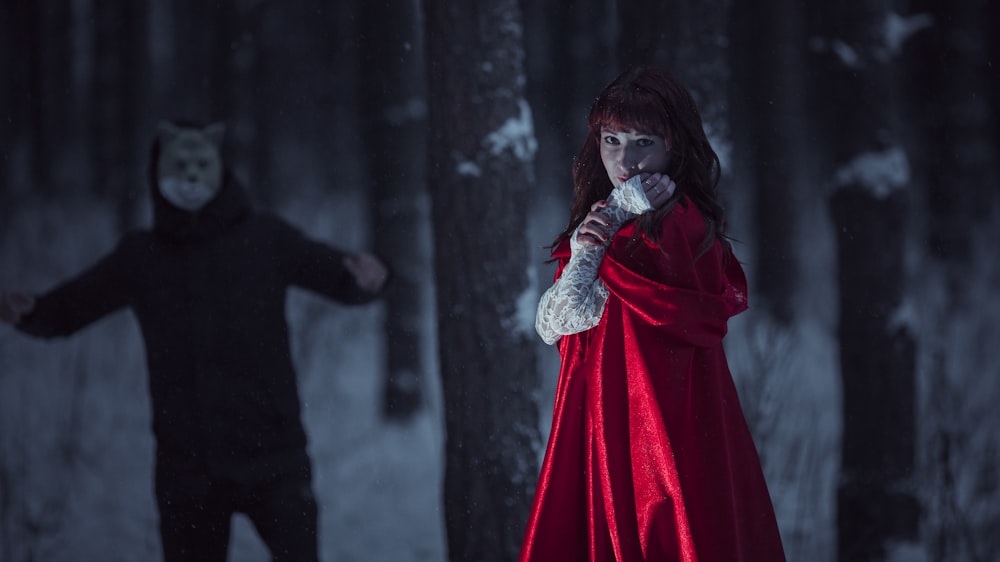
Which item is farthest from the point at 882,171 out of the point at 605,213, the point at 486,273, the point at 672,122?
the point at 605,213

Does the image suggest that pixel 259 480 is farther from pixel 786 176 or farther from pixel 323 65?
pixel 786 176

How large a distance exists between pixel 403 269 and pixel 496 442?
2.22 ft

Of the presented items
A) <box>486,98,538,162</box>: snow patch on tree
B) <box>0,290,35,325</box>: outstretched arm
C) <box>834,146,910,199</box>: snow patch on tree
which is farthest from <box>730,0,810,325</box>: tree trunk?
→ <box>0,290,35,325</box>: outstretched arm

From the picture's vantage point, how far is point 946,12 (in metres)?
3.16

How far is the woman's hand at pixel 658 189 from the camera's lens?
6.07ft

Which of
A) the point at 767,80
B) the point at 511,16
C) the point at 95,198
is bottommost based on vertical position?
the point at 95,198

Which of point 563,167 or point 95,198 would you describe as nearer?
point 563,167

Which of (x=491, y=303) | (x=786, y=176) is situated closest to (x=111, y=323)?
(x=491, y=303)

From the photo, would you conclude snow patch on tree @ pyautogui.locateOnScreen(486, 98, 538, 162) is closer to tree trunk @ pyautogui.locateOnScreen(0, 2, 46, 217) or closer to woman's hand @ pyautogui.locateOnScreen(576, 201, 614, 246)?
woman's hand @ pyautogui.locateOnScreen(576, 201, 614, 246)

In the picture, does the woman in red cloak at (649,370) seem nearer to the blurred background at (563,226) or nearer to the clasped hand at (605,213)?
the clasped hand at (605,213)

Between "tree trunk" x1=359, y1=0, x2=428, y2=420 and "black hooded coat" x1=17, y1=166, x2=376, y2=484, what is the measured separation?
6.2 inches

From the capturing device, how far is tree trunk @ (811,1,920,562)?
10.3 feet

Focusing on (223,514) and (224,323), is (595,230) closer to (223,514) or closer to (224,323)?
(224,323)

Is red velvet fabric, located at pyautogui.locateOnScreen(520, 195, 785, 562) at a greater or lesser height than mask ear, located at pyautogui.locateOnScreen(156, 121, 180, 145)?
lesser
